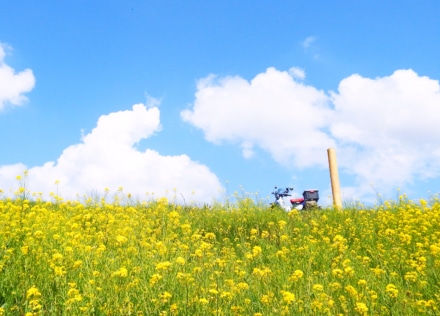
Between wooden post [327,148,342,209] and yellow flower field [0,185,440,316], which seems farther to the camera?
wooden post [327,148,342,209]

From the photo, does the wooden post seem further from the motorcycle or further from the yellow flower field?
the yellow flower field

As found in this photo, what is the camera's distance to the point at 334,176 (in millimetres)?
A: 14336

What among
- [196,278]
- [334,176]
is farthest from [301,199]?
[196,278]

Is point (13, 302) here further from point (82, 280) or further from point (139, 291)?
point (139, 291)

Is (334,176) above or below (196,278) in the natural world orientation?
above

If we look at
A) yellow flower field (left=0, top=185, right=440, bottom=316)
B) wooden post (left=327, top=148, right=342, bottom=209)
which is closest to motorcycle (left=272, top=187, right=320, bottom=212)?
wooden post (left=327, top=148, right=342, bottom=209)

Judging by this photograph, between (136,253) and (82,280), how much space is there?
3.52 feet

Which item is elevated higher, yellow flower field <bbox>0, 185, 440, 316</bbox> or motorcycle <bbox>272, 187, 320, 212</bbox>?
motorcycle <bbox>272, 187, 320, 212</bbox>

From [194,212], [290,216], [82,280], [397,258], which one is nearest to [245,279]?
[82,280]

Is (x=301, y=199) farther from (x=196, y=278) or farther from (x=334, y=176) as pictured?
(x=196, y=278)

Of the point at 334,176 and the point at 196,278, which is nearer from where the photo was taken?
the point at 196,278

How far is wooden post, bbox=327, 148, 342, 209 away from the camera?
46.7 feet

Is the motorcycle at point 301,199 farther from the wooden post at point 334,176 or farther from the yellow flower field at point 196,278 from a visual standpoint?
the yellow flower field at point 196,278

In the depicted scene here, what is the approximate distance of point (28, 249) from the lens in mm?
4738
